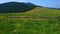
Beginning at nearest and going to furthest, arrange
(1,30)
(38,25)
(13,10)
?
(1,30), (38,25), (13,10)

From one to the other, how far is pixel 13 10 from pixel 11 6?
261 cm

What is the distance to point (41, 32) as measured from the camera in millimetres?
11039

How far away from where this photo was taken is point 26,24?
12.9m

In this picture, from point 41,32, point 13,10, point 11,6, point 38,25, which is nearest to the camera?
point 41,32

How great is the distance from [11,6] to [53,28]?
57.8ft

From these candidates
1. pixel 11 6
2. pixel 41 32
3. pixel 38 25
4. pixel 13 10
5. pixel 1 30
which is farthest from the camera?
pixel 11 6

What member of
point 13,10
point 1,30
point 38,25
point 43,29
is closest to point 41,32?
point 43,29

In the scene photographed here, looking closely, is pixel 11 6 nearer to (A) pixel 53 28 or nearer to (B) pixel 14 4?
(B) pixel 14 4

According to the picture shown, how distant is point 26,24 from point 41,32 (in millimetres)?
2229

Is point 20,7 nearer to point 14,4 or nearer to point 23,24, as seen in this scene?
point 14,4

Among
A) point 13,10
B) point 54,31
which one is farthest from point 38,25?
point 13,10

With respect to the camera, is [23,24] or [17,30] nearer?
[17,30]

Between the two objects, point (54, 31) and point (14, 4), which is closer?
point (54, 31)

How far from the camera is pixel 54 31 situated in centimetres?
1148
